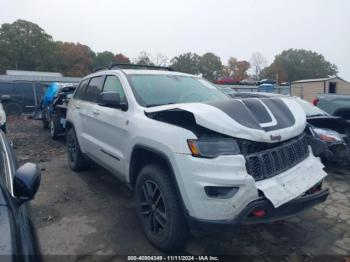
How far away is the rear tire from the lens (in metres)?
5.29

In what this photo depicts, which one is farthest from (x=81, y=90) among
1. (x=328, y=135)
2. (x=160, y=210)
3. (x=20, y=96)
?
(x=20, y=96)

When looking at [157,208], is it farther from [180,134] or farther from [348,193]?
[348,193]

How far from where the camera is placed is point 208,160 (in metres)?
2.43

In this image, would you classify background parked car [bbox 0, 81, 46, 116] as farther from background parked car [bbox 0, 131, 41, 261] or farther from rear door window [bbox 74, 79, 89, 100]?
background parked car [bbox 0, 131, 41, 261]

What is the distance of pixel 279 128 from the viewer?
2779 millimetres

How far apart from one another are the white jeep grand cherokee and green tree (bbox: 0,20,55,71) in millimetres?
52849

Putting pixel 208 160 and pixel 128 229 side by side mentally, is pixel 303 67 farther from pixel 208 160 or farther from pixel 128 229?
pixel 208 160

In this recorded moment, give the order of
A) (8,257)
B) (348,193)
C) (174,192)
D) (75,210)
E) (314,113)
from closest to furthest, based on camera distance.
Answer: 1. (8,257)
2. (174,192)
3. (75,210)
4. (348,193)
5. (314,113)

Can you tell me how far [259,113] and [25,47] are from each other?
54574 millimetres

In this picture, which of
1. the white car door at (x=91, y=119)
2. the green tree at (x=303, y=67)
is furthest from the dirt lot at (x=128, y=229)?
the green tree at (x=303, y=67)

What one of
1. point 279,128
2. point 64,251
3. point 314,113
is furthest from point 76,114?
point 314,113

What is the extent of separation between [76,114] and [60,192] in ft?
4.41

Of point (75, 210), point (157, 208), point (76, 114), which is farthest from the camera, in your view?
point (76, 114)

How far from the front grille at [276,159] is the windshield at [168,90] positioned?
1.17 m
